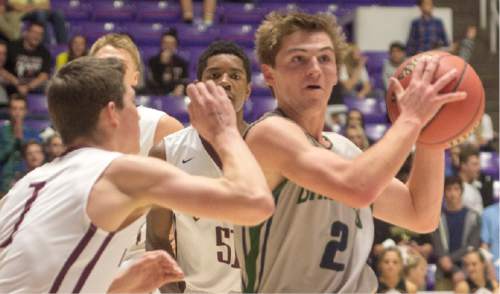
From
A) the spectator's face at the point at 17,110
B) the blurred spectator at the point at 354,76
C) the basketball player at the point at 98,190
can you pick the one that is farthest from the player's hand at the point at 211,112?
the blurred spectator at the point at 354,76

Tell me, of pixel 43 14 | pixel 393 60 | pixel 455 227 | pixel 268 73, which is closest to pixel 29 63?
pixel 43 14

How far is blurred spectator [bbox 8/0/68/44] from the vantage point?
12445mm

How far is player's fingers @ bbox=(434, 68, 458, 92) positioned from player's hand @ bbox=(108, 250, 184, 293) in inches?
42.5

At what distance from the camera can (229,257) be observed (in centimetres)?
454

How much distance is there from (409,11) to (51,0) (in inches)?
212

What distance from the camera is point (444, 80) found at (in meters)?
3.19

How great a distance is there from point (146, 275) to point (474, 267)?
5.66 metres

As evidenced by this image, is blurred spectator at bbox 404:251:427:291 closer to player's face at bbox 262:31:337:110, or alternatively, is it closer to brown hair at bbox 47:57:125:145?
player's face at bbox 262:31:337:110

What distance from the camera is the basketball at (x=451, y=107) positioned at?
3311 mm

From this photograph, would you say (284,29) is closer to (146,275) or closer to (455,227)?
(146,275)

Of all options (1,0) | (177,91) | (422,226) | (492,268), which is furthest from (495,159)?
(422,226)

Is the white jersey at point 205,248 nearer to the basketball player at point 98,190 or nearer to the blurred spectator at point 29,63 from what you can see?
the basketball player at point 98,190

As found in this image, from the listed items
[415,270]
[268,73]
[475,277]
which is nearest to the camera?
[268,73]

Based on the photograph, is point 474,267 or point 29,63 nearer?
point 474,267
